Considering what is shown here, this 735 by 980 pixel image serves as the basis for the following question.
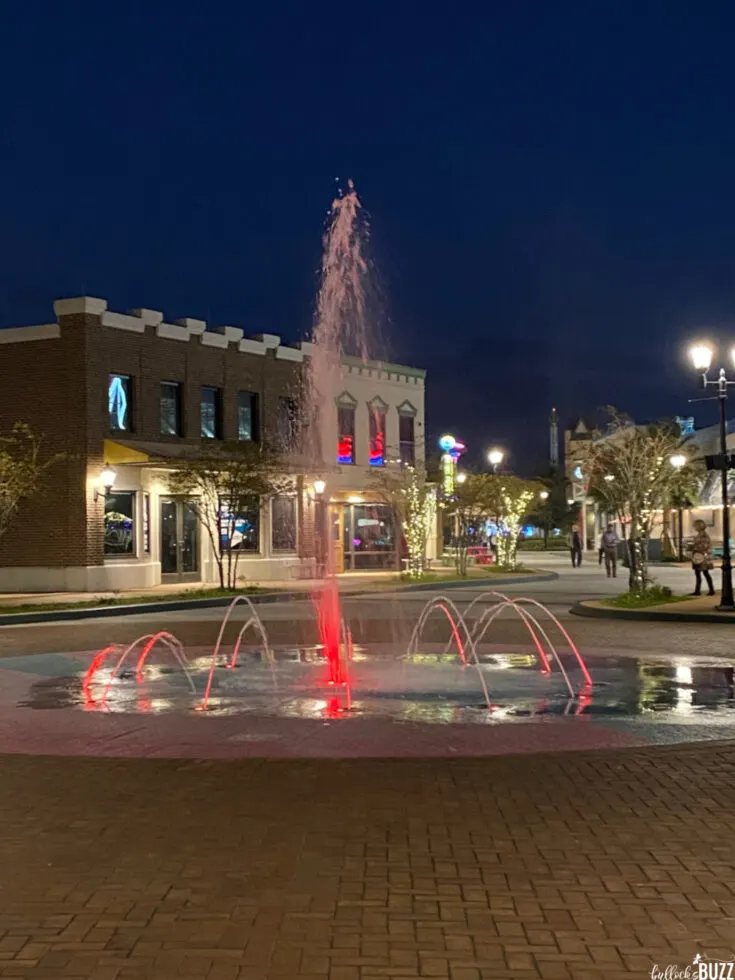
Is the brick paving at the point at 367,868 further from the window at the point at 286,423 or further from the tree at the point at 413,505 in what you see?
the window at the point at 286,423

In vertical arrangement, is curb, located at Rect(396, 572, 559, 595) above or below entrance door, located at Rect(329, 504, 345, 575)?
below

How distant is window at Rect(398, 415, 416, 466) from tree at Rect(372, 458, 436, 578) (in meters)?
6.10

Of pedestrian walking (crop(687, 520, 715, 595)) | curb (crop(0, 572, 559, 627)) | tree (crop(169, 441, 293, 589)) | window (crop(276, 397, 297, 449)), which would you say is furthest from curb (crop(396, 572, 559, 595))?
pedestrian walking (crop(687, 520, 715, 595))

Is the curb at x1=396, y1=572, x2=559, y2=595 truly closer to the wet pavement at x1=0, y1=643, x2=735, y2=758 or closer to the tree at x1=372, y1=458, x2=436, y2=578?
the tree at x1=372, y1=458, x2=436, y2=578

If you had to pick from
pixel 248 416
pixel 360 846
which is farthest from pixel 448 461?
pixel 360 846

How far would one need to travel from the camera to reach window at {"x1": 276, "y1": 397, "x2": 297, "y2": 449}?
40.0 meters

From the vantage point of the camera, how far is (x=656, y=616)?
73.0ft

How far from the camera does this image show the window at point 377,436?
44.5 m

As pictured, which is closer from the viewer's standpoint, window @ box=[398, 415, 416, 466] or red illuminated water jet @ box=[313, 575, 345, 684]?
red illuminated water jet @ box=[313, 575, 345, 684]

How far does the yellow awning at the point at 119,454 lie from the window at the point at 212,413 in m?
4.76

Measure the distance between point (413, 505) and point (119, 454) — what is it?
11.0m

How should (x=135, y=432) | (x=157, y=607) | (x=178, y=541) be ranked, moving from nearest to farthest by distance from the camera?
(x=157, y=607), (x=135, y=432), (x=178, y=541)

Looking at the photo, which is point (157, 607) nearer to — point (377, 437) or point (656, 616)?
point (656, 616)

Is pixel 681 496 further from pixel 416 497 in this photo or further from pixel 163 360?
pixel 163 360
